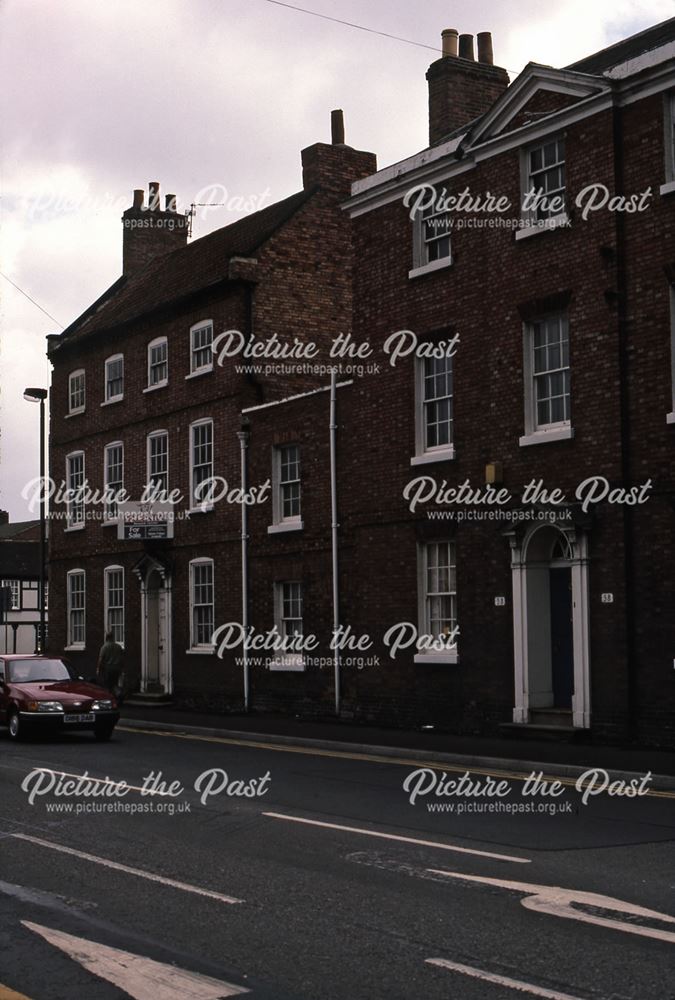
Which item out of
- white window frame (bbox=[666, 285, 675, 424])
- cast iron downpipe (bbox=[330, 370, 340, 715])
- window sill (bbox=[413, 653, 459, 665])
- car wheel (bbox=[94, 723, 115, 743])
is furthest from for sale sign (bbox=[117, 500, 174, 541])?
white window frame (bbox=[666, 285, 675, 424])

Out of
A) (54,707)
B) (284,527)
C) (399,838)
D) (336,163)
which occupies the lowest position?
(399,838)

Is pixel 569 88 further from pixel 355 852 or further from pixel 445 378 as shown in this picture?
pixel 355 852

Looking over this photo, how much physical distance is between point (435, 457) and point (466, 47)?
30.3 feet

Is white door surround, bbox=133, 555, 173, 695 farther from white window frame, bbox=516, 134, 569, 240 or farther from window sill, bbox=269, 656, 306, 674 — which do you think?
white window frame, bbox=516, 134, 569, 240

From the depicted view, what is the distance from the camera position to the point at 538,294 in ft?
67.4

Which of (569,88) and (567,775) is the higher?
(569,88)

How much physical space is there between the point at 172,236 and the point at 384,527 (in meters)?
20.3

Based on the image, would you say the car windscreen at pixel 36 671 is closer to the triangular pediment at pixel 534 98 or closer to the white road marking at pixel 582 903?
the triangular pediment at pixel 534 98

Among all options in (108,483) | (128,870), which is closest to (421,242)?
(108,483)

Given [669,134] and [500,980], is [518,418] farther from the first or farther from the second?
[500,980]

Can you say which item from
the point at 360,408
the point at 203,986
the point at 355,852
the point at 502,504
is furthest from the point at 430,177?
the point at 203,986

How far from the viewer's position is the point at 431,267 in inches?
894

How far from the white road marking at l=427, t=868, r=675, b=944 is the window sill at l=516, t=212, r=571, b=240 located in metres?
13.3

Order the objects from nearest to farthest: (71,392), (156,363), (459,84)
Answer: (459,84) < (156,363) < (71,392)
